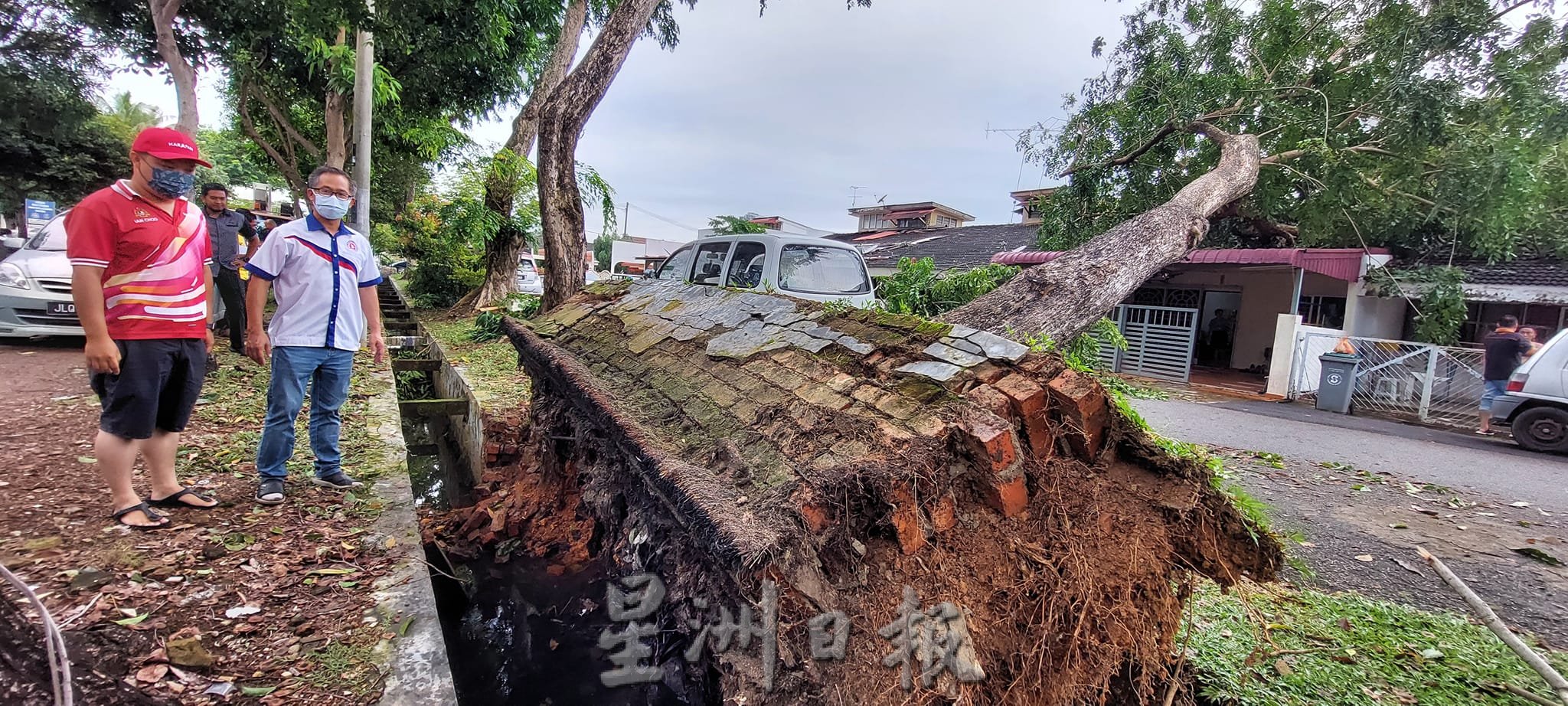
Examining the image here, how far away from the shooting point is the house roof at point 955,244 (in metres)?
17.5

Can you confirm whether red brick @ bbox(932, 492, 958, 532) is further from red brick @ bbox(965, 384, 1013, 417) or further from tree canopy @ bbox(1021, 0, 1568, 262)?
tree canopy @ bbox(1021, 0, 1568, 262)

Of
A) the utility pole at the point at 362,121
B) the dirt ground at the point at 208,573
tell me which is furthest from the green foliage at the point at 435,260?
the dirt ground at the point at 208,573

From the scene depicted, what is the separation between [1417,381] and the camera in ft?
30.1

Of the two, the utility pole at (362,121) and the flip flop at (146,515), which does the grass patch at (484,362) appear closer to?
the utility pole at (362,121)

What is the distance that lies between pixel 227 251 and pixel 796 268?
5.37 m

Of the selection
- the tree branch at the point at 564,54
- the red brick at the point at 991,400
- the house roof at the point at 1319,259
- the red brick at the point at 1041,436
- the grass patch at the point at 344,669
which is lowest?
the grass patch at the point at 344,669

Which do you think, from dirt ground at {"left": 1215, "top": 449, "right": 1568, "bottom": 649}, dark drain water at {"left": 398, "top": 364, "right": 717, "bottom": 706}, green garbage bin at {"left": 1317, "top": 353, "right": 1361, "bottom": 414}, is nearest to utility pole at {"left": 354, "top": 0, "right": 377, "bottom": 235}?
dark drain water at {"left": 398, "top": 364, "right": 717, "bottom": 706}

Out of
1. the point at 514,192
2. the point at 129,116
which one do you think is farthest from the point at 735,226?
the point at 129,116

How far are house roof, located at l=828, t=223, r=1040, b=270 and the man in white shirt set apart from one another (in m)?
13.4

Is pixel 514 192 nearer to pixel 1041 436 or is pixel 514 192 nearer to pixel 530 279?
pixel 530 279

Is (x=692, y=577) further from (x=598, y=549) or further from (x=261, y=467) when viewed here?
(x=261, y=467)

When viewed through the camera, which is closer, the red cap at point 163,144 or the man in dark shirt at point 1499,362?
the red cap at point 163,144

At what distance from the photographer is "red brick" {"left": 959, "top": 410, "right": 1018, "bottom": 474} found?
180 cm

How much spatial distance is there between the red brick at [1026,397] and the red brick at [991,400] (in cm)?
2
